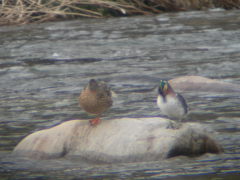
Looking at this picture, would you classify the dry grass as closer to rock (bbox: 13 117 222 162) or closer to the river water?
the river water

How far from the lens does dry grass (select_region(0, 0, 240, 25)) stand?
17.1 metres

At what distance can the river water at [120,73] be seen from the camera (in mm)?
5867

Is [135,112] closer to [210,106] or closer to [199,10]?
[210,106]

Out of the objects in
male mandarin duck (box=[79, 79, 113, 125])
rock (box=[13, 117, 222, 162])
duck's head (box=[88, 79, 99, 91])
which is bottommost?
rock (box=[13, 117, 222, 162])

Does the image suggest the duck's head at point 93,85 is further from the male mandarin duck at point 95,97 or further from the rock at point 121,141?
the rock at point 121,141

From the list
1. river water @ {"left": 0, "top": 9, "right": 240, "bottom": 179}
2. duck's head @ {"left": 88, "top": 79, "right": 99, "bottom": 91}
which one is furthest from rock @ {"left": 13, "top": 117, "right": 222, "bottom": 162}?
duck's head @ {"left": 88, "top": 79, "right": 99, "bottom": 91}

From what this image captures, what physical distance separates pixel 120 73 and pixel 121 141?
184 inches

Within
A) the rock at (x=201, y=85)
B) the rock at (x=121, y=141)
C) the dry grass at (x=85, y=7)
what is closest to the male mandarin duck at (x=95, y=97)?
the rock at (x=121, y=141)

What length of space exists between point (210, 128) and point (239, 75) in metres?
3.21

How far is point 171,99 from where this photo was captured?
22.1 ft

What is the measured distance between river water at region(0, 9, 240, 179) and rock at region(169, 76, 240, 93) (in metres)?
0.18

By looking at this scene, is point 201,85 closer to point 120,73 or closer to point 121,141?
point 120,73

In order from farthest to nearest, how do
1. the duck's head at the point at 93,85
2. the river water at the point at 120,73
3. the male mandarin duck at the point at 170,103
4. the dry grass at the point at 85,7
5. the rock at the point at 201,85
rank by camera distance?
the dry grass at the point at 85,7, the rock at the point at 201,85, the male mandarin duck at the point at 170,103, the duck's head at the point at 93,85, the river water at the point at 120,73

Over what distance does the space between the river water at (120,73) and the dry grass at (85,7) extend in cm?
51
